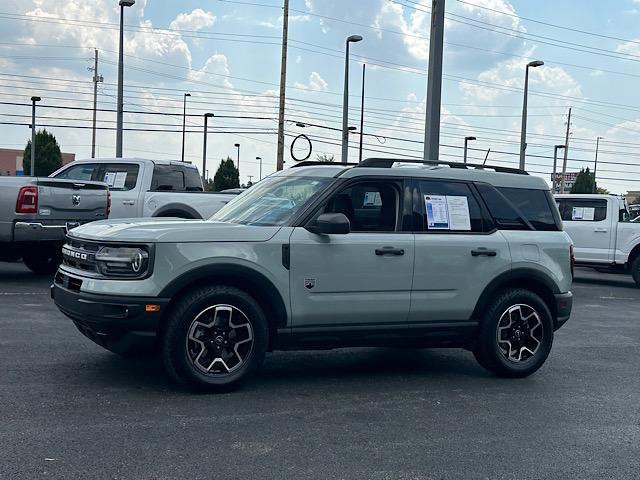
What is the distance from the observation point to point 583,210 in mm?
17234

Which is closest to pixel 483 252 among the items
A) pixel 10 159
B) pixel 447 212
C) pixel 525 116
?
pixel 447 212

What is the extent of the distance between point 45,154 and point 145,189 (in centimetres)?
5686

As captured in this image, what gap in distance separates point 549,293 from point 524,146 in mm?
21351

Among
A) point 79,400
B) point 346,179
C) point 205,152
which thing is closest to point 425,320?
point 346,179

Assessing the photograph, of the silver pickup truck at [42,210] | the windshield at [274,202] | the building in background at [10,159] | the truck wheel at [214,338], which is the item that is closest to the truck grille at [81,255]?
the truck wheel at [214,338]

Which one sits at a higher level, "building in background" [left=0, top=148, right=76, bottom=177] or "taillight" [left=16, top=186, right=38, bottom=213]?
"building in background" [left=0, top=148, right=76, bottom=177]

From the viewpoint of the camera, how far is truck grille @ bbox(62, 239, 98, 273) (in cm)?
572

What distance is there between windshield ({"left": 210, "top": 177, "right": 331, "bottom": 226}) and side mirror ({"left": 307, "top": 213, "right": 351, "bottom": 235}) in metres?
0.35

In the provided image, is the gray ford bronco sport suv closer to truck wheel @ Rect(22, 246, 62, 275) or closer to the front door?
the front door

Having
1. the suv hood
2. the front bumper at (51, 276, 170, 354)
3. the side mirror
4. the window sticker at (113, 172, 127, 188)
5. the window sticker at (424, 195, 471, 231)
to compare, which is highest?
the window sticker at (113, 172, 127, 188)

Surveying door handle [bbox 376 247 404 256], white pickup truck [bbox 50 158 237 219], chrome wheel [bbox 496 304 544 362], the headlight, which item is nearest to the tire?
chrome wheel [bbox 496 304 544 362]

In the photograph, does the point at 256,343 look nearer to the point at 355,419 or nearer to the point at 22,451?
the point at 355,419

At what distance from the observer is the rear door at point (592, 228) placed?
16781 millimetres

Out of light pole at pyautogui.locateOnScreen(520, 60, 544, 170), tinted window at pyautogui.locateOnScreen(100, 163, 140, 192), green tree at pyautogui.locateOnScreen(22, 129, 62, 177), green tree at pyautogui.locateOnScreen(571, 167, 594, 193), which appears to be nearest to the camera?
tinted window at pyautogui.locateOnScreen(100, 163, 140, 192)
